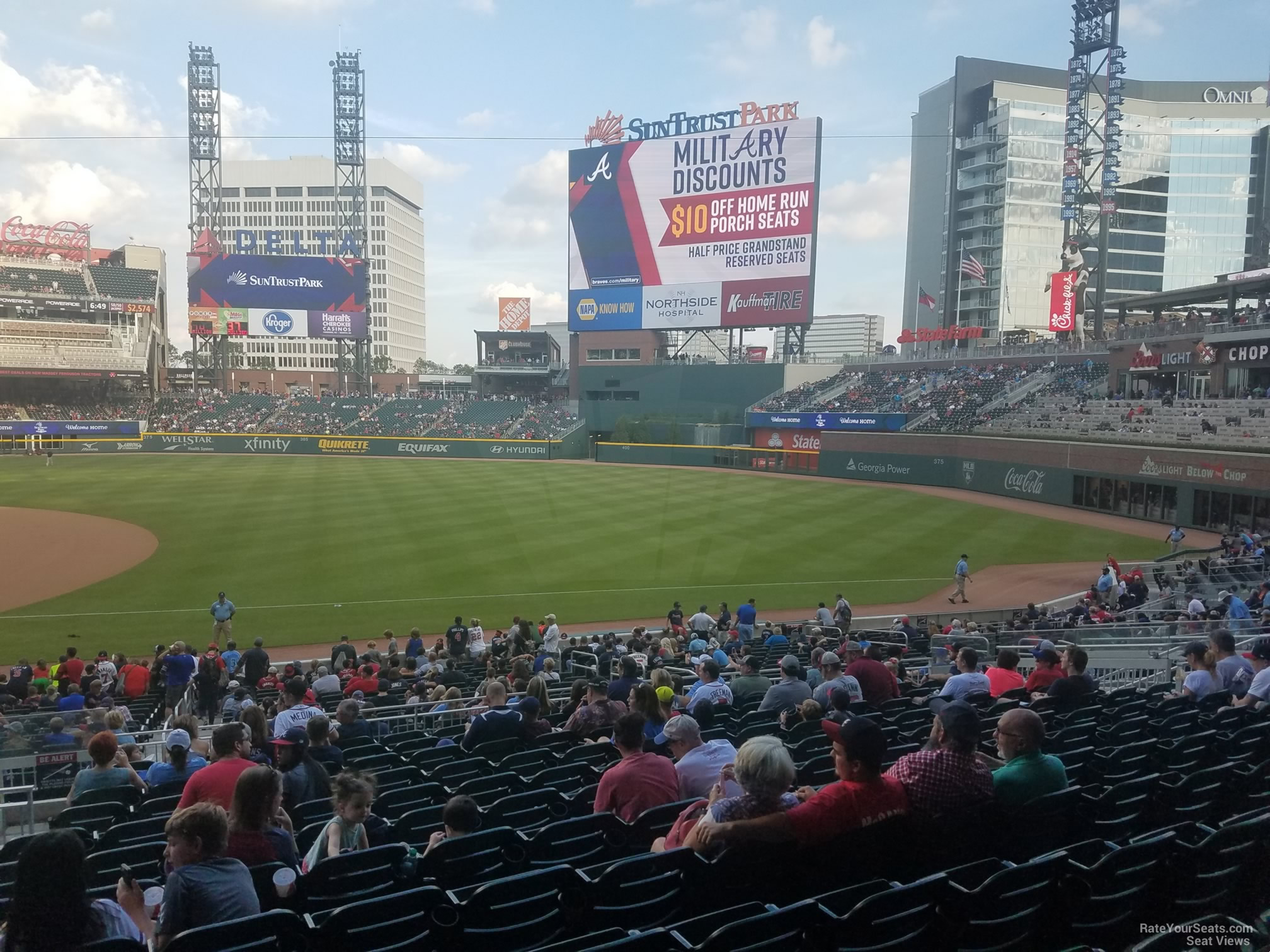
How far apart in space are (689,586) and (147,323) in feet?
252

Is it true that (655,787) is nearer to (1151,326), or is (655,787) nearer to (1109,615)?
(1109,615)

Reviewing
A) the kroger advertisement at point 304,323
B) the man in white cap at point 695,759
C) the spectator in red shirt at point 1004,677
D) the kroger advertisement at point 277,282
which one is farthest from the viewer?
the kroger advertisement at point 304,323

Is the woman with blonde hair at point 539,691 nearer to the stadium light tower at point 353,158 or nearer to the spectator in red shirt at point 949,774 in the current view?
the spectator in red shirt at point 949,774

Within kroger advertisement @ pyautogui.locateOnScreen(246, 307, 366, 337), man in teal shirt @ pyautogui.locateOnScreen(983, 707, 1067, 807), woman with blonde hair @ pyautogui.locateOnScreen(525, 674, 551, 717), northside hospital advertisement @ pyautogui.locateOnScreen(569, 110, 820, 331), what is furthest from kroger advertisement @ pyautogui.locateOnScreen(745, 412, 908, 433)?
man in teal shirt @ pyautogui.locateOnScreen(983, 707, 1067, 807)

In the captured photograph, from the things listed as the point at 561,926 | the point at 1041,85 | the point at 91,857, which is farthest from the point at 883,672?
the point at 1041,85

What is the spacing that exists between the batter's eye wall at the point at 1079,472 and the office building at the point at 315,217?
102 m

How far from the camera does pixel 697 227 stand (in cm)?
6244

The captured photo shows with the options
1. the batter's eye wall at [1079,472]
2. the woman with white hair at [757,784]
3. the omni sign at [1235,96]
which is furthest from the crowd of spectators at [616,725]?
the omni sign at [1235,96]

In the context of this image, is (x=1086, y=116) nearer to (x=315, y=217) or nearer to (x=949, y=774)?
(x=949, y=774)

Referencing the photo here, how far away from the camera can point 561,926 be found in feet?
12.6

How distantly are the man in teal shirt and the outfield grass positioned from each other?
16.8 metres

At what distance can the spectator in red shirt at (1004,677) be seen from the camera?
8781mm

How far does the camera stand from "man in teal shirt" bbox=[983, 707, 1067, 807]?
173 inches

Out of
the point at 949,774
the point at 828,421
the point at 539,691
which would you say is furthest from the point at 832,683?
the point at 828,421
